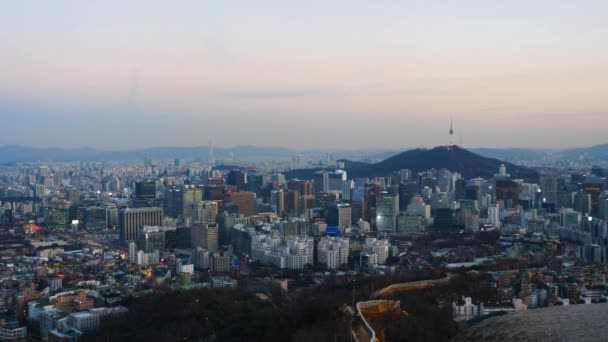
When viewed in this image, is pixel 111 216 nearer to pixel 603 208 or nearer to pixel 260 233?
pixel 260 233

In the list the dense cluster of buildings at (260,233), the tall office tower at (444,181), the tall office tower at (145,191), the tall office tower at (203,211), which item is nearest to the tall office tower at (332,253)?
the dense cluster of buildings at (260,233)

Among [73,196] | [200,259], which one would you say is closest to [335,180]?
[73,196]

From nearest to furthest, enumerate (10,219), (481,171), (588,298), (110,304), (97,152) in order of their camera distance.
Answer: (588,298)
(110,304)
(10,219)
(481,171)
(97,152)

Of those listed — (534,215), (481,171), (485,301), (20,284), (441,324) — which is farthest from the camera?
(481,171)

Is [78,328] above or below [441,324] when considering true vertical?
below

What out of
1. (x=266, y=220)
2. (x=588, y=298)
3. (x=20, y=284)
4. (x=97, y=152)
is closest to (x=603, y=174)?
(x=266, y=220)

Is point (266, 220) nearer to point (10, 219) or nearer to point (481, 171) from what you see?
point (10, 219)
